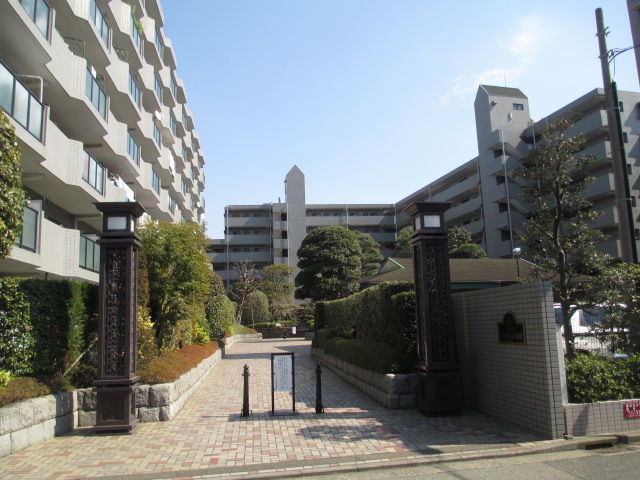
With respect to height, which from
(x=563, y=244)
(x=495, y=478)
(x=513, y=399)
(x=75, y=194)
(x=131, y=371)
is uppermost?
(x=75, y=194)

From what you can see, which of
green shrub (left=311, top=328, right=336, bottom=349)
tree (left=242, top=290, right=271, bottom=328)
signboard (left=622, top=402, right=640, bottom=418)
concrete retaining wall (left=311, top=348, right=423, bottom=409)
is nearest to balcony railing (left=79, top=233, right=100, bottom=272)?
green shrub (left=311, top=328, right=336, bottom=349)

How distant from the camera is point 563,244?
10.3 m

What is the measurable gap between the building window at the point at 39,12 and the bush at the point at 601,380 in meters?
15.2

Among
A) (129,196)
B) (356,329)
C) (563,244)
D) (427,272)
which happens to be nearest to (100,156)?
(129,196)

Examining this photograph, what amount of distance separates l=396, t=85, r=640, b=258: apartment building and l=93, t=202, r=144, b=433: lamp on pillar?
106ft

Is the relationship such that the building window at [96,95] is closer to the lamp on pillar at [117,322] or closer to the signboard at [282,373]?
the lamp on pillar at [117,322]

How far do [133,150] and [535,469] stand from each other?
21741 millimetres

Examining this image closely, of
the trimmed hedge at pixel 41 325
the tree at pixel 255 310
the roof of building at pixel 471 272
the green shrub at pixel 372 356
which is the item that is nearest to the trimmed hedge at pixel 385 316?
the green shrub at pixel 372 356

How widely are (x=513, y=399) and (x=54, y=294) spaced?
7816mm

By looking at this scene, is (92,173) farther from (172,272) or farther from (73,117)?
(172,272)

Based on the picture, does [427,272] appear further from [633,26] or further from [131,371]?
[633,26]

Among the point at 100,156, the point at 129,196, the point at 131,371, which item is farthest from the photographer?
the point at 129,196

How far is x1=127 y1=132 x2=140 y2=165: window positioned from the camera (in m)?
22.0

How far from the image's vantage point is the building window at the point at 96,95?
16.7 m
